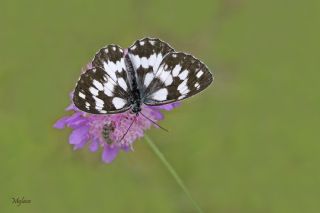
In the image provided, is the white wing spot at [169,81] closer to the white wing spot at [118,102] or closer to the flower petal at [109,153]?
the white wing spot at [118,102]

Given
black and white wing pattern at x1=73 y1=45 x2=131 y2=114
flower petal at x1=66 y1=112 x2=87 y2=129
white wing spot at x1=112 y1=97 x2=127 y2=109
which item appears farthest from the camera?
flower petal at x1=66 y1=112 x2=87 y2=129

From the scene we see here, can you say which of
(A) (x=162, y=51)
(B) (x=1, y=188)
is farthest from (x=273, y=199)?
(B) (x=1, y=188)

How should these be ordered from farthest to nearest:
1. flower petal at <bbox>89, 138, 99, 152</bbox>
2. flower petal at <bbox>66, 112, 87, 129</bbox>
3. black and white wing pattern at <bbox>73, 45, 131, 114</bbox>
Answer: flower petal at <bbox>89, 138, 99, 152</bbox>, flower petal at <bbox>66, 112, 87, 129</bbox>, black and white wing pattern at <bbox>73, 45, 131, 114</bbox>

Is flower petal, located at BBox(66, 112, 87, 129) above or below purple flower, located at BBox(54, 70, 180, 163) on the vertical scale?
above

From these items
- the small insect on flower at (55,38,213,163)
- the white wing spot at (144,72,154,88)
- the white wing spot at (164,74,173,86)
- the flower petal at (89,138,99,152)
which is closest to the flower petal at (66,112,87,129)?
the small insect on flower at (55,38,213,163)

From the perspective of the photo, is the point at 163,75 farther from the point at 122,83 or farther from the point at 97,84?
the point at 97,84

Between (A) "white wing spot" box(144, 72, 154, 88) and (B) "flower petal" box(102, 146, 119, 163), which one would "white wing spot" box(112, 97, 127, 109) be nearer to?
(A) "white wing spot" box(144, 72, 154, 88)

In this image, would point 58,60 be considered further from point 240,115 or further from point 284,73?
point 284,73

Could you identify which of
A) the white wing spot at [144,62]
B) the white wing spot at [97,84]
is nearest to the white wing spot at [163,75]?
the white wing spot at [144,62]
